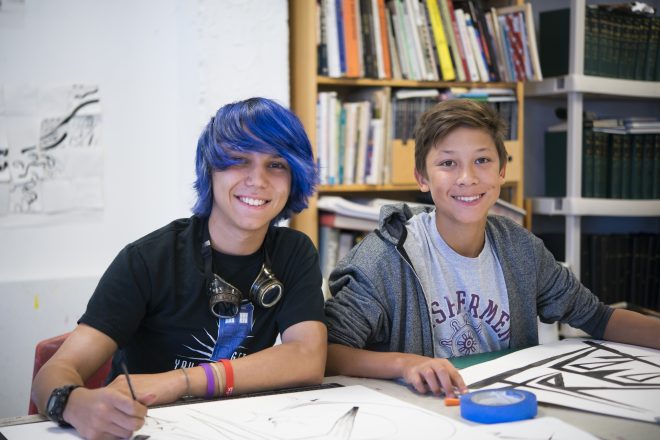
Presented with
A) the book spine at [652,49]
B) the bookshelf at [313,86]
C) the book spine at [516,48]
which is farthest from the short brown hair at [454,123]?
the book spine at [652,49]

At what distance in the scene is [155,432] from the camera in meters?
0.94

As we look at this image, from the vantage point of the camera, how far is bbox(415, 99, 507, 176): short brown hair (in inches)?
63.2

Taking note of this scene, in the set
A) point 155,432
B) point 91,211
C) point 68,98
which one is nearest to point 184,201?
point 91,211

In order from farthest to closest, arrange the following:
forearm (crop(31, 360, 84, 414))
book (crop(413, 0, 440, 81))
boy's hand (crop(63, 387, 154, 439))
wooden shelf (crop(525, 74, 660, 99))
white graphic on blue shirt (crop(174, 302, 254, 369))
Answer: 1. wooden shelf (crop(525, 74, 660, 99))
2. book (crop(413, 0, 440, 81))
3. white graphic on blue shirt (crop(174, 302, 254, 369))
4. forearm (crop(31, 360, 84, 414))
5. boy's hand (crop(63, 387, 154, 439))

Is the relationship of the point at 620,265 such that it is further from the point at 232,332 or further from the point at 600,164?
the point at 232,332

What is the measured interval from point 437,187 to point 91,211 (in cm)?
141

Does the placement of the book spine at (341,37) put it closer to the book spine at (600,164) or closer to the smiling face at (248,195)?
the book spine at (600,164)

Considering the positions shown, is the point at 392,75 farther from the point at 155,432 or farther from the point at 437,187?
the point at 155,432

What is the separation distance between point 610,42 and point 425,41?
37.9 inches

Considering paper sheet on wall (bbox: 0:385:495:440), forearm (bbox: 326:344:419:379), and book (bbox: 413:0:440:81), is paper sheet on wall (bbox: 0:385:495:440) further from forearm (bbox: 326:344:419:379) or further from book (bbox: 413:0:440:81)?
book (bbox: 413:0:440:81)

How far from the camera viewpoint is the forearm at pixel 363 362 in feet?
4.12

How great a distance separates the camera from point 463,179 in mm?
1591

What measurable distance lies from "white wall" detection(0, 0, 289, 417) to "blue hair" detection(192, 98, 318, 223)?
45.3 inches

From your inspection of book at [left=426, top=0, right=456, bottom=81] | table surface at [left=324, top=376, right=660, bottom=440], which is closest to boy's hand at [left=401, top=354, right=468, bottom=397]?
table surface at [left=324, top=376, right=660, bottom=440]
